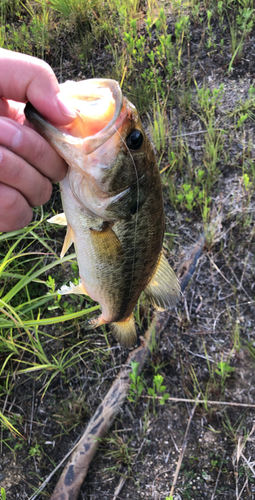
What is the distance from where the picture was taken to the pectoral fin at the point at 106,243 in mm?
1220

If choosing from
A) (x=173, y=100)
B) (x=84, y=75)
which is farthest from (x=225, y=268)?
(x=84, y=75)

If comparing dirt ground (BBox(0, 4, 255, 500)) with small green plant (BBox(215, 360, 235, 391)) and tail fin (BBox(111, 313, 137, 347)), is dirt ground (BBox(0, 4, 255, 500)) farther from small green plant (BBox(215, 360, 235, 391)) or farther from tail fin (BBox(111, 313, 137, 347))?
tail fin (BBox(111, 313, 137, 347))

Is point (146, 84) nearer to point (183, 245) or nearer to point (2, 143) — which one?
point (183, 245)

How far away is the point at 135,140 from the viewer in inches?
43.2

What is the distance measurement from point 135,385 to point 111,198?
1.41 metres

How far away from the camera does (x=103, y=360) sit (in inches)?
91.8

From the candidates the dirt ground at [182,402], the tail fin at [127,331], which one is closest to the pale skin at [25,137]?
the tail fin at [127,331]

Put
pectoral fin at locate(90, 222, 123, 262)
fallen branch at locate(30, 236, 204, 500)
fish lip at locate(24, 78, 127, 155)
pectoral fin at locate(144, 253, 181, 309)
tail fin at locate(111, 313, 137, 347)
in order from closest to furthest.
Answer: fish lip at locate(24, 78, 127, 155) → pectoral fin at locate(90, 222, 123, 262) → pectoral fin at locate(144, 253, 181, 309) → tail fin at locate(111, 313, 137, 347) → fallen branch at locate(30, 236, 204, 500)

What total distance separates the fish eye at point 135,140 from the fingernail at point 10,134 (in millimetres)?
363

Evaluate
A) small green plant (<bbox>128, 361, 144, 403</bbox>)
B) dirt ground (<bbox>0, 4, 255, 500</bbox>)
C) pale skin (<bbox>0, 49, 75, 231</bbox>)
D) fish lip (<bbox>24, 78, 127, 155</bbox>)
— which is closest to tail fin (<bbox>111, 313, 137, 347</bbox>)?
small green plant (<bbox>128, 361, 144, 403</bbox>)

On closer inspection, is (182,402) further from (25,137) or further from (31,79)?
(31,79)

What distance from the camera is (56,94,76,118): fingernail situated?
1001 mm

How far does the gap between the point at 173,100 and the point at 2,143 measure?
8.04ft

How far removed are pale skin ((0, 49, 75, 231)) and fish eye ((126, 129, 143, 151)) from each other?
20cm
